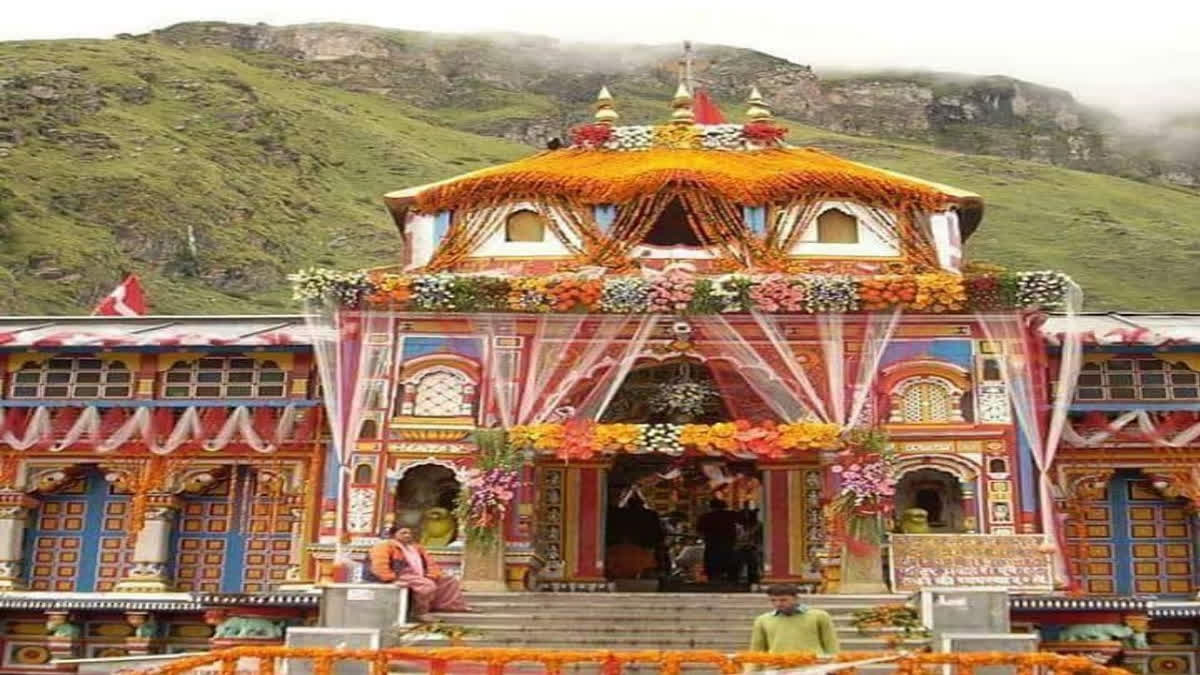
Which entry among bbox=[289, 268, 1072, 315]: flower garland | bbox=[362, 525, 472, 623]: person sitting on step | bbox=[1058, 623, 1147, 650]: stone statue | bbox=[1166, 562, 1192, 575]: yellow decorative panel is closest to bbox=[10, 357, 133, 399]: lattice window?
bbox=[289, 268, 1072, 315]: flower garland

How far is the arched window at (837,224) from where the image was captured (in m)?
25.6

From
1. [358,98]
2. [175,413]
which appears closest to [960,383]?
[175,413]

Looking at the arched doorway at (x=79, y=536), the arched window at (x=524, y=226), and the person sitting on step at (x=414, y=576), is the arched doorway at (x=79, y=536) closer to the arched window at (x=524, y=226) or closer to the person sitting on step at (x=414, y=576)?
the arched window at (x=524, y=226)

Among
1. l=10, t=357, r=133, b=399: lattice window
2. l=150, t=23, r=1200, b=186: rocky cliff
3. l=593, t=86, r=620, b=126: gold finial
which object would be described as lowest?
l=10, t=357, r=133, b=399: lattice window

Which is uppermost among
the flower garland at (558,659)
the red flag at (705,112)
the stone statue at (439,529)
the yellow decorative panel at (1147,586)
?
the red flag at (705,112)

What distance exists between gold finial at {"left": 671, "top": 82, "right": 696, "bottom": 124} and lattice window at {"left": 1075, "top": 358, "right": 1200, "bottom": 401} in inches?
339

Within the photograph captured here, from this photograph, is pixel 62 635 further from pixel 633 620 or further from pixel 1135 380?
pixel 1135 380

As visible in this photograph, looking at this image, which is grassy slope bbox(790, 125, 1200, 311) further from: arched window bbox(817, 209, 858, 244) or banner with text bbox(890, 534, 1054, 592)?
banner with text bbox(890, 534, 1054, 592)

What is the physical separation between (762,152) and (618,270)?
4.35 m

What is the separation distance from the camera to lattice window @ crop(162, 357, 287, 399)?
26547 millimetres

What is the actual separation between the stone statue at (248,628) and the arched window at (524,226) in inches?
305

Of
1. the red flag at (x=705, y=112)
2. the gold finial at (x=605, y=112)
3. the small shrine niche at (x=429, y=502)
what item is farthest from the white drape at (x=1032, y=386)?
the small shrine niche at (x=429, y=502)

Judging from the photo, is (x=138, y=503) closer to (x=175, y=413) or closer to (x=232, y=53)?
(x=175, y=413)

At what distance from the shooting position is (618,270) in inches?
979
